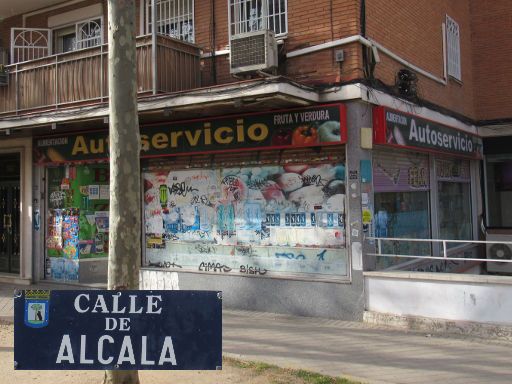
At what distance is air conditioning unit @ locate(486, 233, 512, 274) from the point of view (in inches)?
456

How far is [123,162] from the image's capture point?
4645 mm

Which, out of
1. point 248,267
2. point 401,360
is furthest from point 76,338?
point 248,267

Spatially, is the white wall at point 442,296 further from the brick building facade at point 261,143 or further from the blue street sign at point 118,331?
the blue street sign at point 118,331

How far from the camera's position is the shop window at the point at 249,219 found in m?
8.09

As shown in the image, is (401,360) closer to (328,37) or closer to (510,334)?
(510,334)

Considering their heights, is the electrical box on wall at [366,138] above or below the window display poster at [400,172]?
above

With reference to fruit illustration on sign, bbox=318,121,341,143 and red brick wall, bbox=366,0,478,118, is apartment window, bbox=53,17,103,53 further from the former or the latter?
red brick wall, bbox=366,0,478,118

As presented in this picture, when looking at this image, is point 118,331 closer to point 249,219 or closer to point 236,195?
point 249,219

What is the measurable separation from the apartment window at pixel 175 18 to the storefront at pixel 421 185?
3902mm

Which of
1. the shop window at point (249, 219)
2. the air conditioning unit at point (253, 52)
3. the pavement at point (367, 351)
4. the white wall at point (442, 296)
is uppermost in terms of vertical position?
the air conditioning unit at point (253, 52)

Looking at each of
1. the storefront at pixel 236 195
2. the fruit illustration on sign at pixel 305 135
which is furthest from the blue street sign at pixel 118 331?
the fruit illustration on sign at pixel 305 135

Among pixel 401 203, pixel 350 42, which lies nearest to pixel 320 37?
pixel 350 42

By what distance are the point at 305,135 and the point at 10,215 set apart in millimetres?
7796

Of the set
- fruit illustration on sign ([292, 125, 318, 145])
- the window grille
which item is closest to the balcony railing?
the window grille
